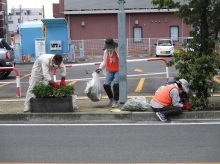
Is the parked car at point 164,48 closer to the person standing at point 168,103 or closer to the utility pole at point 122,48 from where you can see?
the utility pole at point 122,48

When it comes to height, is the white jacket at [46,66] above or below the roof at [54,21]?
below

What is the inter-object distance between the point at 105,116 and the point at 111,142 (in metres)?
2.45

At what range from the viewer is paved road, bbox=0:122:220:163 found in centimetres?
698

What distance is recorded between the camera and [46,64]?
10477mm

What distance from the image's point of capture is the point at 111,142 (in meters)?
8.11

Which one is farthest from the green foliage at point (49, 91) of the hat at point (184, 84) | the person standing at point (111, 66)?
the hat at point (184, 84)

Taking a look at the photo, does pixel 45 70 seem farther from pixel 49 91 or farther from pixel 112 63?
pixel 112 63

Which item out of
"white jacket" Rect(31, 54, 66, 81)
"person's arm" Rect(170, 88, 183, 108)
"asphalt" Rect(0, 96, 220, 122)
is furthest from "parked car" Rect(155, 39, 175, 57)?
"person's arm" Rect(170, 88, 183, 108)

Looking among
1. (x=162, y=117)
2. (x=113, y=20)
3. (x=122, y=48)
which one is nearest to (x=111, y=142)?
(x=162, y=117)

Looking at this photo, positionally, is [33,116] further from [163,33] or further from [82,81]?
[163,33]

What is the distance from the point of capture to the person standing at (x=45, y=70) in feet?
34.3

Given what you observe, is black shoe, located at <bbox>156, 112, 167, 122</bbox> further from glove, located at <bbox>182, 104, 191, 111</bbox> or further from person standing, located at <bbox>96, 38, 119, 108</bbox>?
person standing, located at <bbox>96, 38, 119, 108</bbox>

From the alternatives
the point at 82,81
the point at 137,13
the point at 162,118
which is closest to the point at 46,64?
the point at 162,118

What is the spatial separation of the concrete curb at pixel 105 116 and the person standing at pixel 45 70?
35 cm
